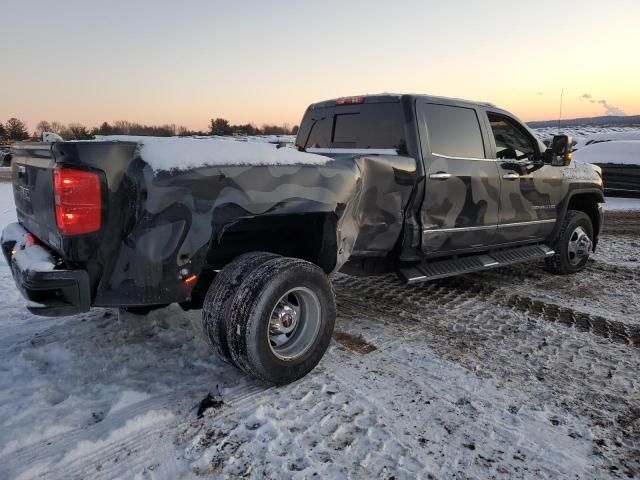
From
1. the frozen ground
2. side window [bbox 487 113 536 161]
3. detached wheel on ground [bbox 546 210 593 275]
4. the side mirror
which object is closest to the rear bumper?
the frozen ground

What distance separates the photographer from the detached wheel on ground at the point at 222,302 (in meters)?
2.77

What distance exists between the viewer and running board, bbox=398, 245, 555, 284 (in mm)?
4066

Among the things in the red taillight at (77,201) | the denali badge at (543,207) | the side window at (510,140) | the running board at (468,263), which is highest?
the side window at (510,140)

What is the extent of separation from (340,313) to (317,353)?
4.23 feet

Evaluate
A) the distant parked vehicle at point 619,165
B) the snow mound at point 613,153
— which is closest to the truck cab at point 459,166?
the snow mound at point 613,153

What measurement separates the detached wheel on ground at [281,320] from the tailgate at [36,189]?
3.58 ft

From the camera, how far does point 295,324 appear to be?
122 inches

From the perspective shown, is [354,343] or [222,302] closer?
[222,302]

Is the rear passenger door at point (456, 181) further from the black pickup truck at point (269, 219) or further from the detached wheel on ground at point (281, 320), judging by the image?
the detached wheel on ground at point (281, 320)

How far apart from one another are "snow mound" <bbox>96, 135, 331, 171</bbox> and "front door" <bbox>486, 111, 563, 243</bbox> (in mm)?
2495

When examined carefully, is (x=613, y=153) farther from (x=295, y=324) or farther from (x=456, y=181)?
(x=295, y=324)

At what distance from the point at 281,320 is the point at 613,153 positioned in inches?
505

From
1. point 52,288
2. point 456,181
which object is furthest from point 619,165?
point 52,288

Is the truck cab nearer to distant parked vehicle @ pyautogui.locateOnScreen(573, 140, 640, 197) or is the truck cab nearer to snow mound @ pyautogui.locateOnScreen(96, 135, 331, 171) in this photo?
snow mound @ pyautogui.locateOnScreen(96, 135, 331, 171)
